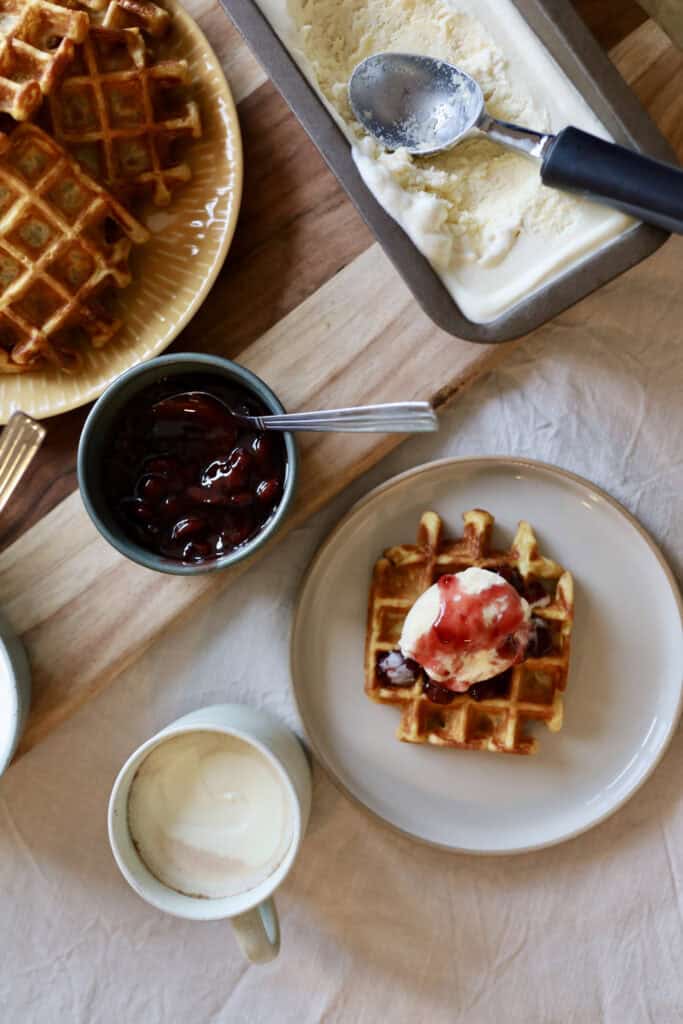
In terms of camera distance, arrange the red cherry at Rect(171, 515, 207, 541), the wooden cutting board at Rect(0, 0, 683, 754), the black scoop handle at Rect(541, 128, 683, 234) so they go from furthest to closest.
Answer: the wooden cutting board at Rect(0, 0, 683, 754), the red cherry at Rect(171, 515, 207, 541), the black scoop handle at Rect(541, 128, 683, 234)

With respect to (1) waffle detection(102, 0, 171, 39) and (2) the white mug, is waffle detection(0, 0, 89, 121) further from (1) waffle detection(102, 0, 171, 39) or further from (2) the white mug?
(2) the white mug

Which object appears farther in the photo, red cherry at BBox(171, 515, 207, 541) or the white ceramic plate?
the white ceramic plate

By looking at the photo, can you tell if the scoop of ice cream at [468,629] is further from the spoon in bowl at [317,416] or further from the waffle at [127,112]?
the waffle at [127,112]

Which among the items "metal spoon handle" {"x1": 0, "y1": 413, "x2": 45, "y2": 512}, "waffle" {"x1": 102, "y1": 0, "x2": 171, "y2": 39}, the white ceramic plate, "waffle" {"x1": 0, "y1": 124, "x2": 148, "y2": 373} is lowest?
the white ceramic plate

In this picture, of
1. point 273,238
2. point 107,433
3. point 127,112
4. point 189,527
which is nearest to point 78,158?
point 127,112

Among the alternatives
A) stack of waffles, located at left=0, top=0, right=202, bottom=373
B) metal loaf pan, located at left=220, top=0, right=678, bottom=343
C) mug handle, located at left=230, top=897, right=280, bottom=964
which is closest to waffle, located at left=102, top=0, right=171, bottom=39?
stack of waffles, located at left=0, top=0, right=202, bottom=373

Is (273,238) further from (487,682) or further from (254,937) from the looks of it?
A: (254,937)

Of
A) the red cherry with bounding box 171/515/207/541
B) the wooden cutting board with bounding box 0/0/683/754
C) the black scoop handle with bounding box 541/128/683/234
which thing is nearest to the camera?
the black scoop handle with bounding box 541/128/683/234
